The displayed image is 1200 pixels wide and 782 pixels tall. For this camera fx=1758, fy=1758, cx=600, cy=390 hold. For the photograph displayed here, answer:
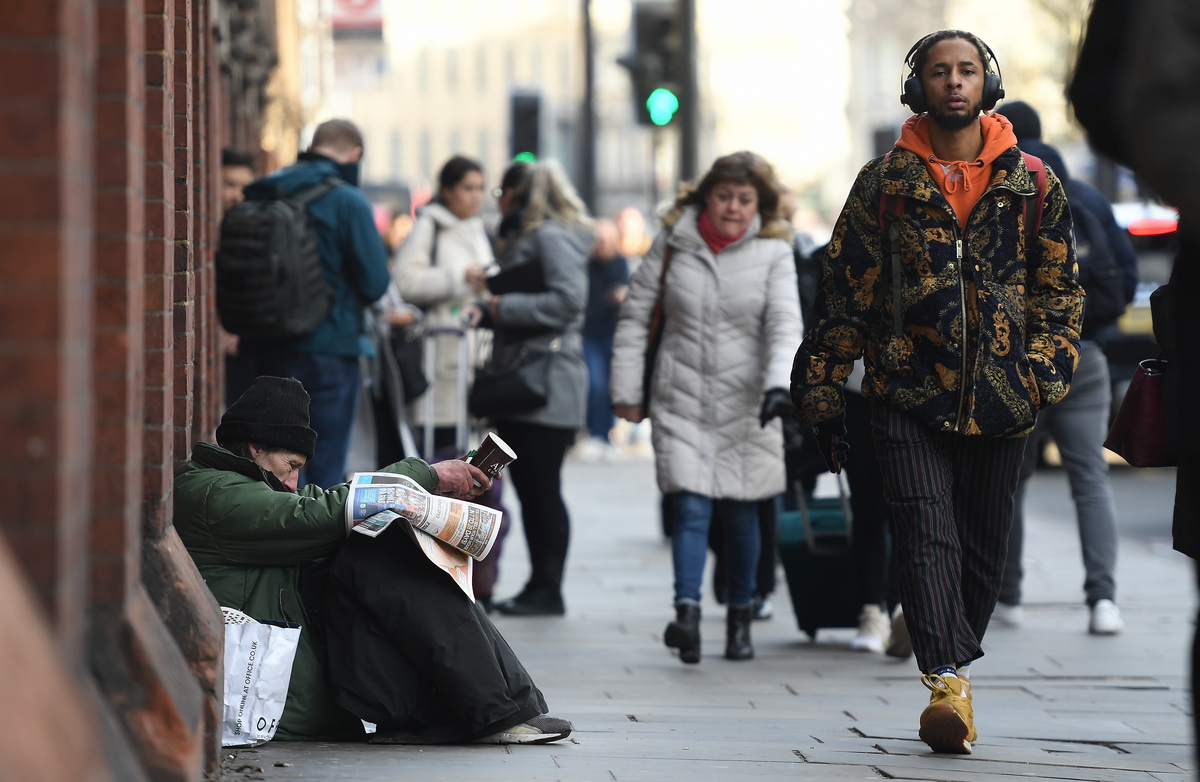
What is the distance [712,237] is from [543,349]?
133 cm

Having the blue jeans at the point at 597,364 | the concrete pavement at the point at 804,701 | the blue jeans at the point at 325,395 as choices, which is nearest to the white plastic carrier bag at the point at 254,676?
the concrete pavement at the point at 804,701

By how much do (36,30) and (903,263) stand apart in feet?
9.22

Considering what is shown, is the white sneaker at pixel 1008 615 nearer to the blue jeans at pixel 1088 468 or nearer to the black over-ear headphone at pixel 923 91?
the blue jeans at pixel 1088 468

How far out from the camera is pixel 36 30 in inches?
110

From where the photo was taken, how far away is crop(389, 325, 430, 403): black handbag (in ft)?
27.6

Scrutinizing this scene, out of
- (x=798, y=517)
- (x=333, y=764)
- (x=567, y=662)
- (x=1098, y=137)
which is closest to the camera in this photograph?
(x=1098, y=137)

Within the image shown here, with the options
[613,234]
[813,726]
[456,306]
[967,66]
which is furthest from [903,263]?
[613,234]

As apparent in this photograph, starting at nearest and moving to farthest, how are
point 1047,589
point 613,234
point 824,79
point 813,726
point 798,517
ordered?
point 813,726, point 798,517, point 1047,589, point 613,234, point 824,79

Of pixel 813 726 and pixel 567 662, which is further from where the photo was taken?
pixel 567 662

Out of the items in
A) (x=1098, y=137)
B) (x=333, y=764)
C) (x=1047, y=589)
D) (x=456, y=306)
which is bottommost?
(x=1047, y=589)

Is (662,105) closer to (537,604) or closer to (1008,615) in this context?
(537,604)

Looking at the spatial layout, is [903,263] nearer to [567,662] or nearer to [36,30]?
[567,662]

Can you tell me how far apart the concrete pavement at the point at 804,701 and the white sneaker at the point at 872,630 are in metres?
0.07

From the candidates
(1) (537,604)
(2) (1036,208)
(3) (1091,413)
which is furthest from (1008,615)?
(2) (1036,208)
